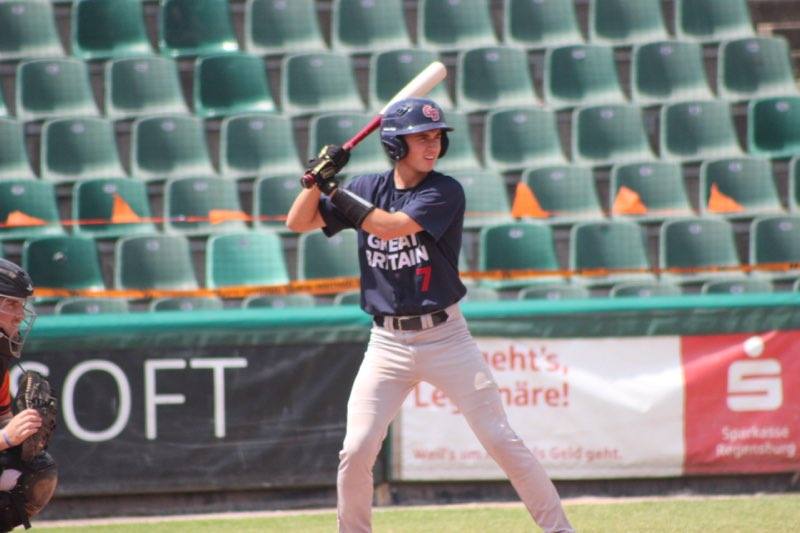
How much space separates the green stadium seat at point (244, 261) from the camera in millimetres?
7812

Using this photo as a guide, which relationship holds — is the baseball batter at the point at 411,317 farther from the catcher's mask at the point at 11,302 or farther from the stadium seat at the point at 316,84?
the stadium seat at the point at 316,84

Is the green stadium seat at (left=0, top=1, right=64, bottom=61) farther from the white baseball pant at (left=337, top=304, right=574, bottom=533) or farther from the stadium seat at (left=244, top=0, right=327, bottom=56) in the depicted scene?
the white baseball pant at (left=337, top=304, right=574, bottom=533)

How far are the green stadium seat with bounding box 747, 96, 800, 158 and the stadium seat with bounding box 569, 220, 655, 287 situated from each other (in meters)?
1.52

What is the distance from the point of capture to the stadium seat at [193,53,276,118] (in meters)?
9.09

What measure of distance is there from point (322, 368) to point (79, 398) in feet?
3.93

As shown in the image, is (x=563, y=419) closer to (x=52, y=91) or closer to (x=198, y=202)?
(x=198, y=202)

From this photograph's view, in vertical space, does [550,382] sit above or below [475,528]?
above

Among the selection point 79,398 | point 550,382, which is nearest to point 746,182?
point 550,382

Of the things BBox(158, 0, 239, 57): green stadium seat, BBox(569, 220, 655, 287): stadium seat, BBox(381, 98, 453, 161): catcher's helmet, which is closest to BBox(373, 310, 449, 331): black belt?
BBox(381, 98, 453, 161): catcher's helmet

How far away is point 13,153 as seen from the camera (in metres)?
8.67

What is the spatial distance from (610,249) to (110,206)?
10.9ft

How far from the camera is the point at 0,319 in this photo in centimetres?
382

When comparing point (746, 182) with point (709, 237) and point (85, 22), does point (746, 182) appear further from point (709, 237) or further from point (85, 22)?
point (85, 22)

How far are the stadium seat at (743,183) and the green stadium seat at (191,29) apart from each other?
145 inches
